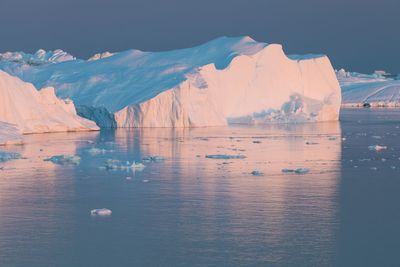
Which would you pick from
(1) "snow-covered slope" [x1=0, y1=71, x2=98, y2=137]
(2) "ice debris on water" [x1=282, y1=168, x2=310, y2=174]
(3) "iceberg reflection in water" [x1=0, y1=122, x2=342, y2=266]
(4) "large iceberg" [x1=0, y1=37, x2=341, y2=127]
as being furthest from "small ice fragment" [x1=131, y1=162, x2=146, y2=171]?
(4) "large iceberg" [x1=0, y1=37, x2=341, y2=127]

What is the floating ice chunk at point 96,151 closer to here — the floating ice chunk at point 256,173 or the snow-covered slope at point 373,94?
the floating ice chunk at point 256,173

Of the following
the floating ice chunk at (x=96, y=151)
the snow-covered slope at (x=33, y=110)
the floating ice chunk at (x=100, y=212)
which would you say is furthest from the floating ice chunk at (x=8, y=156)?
the floating ice chunk at (x=100, y=212)

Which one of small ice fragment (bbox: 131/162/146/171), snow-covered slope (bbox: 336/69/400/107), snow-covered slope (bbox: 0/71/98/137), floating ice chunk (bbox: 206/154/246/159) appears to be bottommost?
small ice fragment (bbox: 131/162/146/171)

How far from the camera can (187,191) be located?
36.4ft

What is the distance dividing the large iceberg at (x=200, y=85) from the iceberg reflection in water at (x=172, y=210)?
1045cm

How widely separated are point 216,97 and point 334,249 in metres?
23.9

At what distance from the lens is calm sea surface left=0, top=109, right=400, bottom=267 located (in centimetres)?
718

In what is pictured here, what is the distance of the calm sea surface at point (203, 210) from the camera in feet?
23.5

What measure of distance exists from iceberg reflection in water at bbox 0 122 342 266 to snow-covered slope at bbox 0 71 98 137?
177 inches

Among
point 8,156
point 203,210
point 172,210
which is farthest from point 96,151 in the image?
point 203,210

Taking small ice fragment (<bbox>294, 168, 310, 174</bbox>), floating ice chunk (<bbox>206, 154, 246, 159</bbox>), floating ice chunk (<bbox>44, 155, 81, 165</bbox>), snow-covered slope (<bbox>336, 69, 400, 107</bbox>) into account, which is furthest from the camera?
snow-covered slope (<bbox>336, 69, 400, 107</bbox>)

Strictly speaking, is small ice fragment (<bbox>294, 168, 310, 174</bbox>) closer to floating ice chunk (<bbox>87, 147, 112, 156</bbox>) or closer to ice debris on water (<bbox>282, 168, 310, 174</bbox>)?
ice debris on water (<bbox>282, 168, 310, 174</bbox>)

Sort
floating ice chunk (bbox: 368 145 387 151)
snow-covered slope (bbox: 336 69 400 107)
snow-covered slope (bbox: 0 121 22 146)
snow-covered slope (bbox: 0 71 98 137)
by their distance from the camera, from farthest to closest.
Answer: snow-covered slope (bbox: 336 69 400 107) < snow-covered slope (bbox: 0 71 98 137) < snow-covered slope (bbox: 0 121 22 146) < floating ice chunk (bbox: 368 145 387 151)

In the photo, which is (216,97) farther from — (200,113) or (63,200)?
(63,200)
